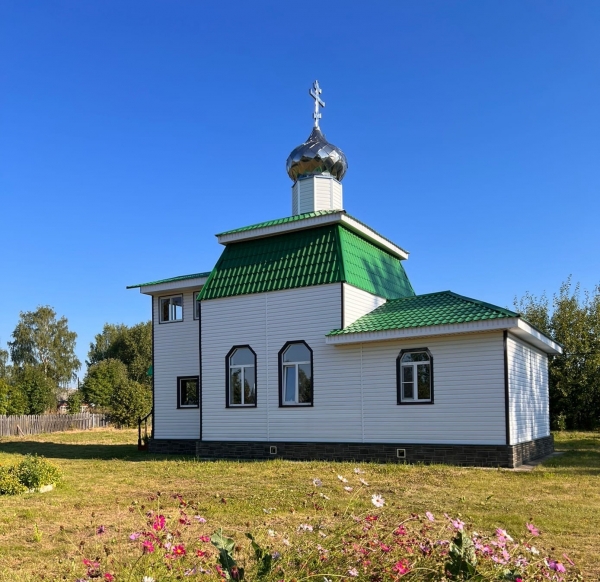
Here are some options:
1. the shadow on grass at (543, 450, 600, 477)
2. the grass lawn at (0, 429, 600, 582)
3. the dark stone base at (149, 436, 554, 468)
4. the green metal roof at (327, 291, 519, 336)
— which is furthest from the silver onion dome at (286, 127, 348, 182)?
the shadow on grass at (543, 450, 600, 477)

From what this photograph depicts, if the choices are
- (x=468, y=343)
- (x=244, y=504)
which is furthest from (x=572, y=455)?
(x=244, y=504)

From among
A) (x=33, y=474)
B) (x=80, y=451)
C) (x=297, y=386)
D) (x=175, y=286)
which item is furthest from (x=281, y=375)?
(x=80, y=451)

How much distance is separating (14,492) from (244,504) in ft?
11.7

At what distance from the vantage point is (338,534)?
3543 mm

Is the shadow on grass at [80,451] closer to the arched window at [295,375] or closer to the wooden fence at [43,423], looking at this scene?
the arched window at [295,375]

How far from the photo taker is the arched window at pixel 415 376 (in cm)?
1226

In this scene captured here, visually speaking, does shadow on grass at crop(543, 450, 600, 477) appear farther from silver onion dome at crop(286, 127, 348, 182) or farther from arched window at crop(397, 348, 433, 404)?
silver onion dome at crop(286, 127, 348, 182)

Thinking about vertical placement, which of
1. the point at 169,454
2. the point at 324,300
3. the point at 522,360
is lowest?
the point at 169,454

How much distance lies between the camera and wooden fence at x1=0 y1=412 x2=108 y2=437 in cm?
2584

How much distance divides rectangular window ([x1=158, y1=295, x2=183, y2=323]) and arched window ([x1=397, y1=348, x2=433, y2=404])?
7200 millimetres

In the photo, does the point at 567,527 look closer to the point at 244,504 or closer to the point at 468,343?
the point at 244,504

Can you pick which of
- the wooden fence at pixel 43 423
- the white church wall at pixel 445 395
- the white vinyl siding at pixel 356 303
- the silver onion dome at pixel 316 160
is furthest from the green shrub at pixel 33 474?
the wooden fence at pixel 43 423

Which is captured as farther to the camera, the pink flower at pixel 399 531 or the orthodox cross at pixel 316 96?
the orthodox cross at pixel 316 96

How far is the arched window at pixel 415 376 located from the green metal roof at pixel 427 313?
647mm
